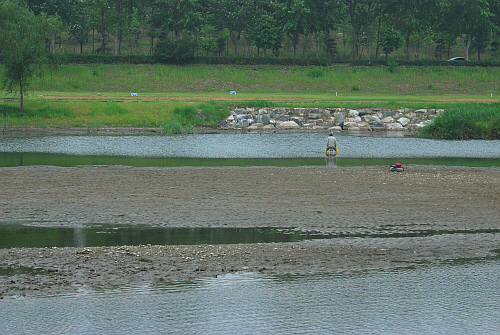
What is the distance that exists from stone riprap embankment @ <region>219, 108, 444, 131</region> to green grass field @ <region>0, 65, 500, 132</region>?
1.33 meters

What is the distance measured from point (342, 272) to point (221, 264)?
98.1 inches

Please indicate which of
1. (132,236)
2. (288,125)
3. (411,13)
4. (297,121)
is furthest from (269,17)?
(132,236)

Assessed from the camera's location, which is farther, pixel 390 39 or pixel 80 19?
pixel 390 39

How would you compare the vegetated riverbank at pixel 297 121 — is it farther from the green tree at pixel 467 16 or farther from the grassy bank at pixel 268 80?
the green tree at pixel 467 16

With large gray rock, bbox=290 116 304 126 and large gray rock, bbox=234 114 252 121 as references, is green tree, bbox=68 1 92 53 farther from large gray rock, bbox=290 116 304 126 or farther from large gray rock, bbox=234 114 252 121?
large gray rock, bbox=290 116 304 126

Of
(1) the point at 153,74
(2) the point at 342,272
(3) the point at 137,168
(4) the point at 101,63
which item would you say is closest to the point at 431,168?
(3) the point at 137,168

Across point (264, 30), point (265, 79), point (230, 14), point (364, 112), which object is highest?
point (230, 14)

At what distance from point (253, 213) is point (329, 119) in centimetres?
3842

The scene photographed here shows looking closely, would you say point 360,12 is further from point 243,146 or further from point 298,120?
point 243,146

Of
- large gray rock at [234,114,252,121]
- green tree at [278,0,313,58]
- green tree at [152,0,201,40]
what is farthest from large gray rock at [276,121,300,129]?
green tree at [152,0,201,40]

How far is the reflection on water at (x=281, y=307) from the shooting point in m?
9.04

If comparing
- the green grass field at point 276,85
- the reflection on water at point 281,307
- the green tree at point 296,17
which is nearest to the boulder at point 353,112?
the green grass field at point 276,85

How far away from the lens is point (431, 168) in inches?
1024

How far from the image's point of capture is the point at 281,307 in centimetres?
991
